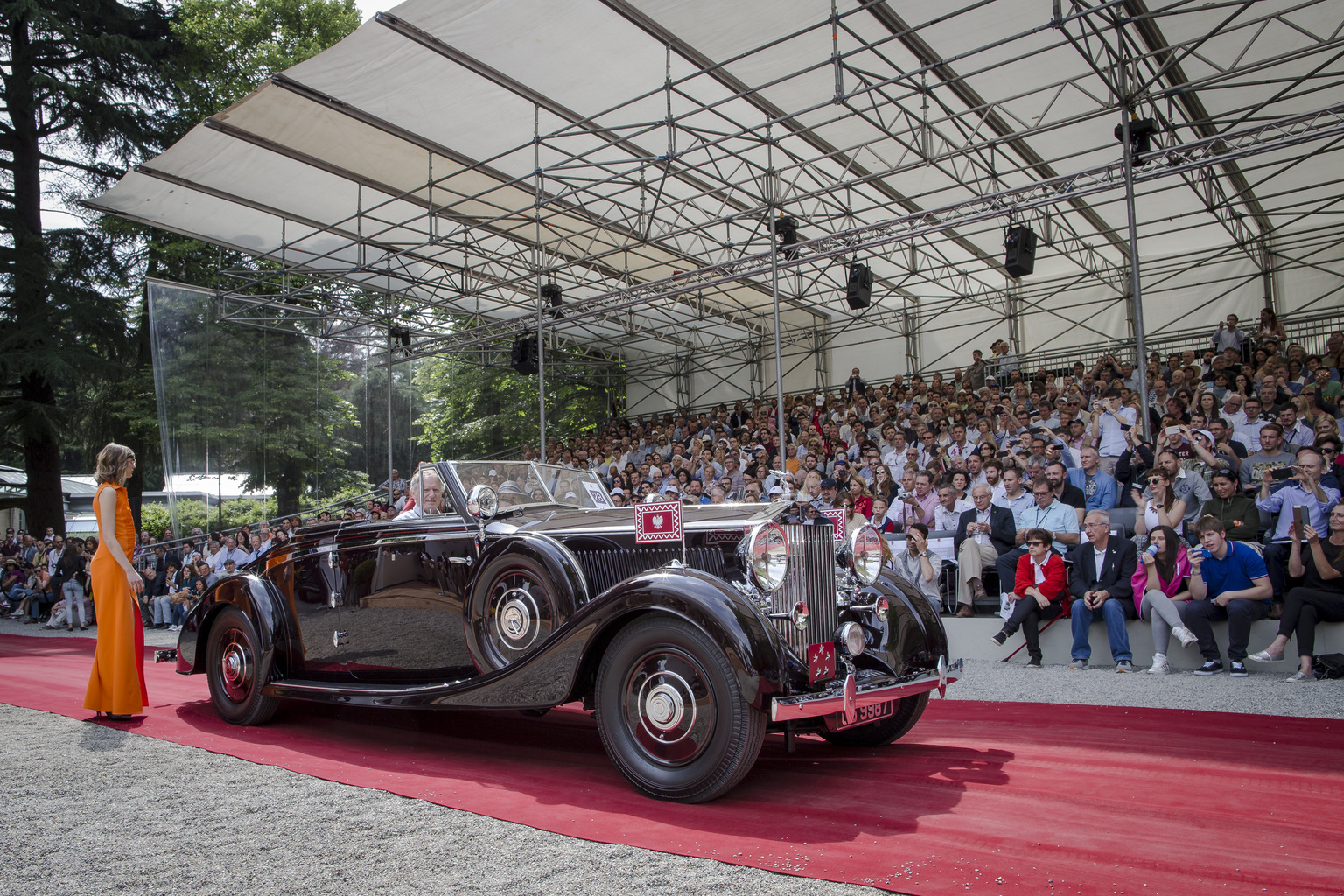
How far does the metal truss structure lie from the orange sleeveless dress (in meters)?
7.05

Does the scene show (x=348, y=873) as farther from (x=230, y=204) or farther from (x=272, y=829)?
(x=230, y=204)

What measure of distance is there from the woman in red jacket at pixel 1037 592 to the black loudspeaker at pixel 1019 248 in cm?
693

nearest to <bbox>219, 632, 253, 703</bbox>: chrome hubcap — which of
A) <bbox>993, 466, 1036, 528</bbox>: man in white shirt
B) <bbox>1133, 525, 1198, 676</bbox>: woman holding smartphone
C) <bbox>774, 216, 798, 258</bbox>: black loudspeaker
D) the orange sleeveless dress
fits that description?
the orange sleeveless dress

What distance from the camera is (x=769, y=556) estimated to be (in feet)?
11.8

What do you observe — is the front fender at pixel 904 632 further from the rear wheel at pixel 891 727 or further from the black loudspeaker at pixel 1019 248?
the black loudspeaker at pixel 1019 248

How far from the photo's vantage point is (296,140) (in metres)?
12.3

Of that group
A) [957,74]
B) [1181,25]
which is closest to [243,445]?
[957,74]

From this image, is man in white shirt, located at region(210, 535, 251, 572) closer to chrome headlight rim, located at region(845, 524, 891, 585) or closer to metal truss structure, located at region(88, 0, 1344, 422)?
metal truss structure, located at region(88, 0, 1344, 422)

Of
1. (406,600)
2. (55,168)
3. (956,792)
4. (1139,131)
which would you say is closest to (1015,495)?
(1139,131)

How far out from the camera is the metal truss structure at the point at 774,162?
398 inches

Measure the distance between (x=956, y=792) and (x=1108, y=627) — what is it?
4.22 meters

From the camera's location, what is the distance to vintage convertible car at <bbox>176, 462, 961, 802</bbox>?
10.9 feet

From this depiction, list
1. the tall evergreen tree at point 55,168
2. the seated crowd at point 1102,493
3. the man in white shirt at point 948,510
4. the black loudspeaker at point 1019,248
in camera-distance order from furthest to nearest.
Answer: the tall evergreen tree at point 55,168 < the black loudspeaker at point 1019,248 < the man in white shirt at point 948,510 < the seated crowd at point 1102,493

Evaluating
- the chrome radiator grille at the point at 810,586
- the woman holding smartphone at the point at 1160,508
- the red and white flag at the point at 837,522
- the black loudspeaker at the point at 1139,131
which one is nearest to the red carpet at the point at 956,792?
the chrome radiator grille at the point at 810,586
